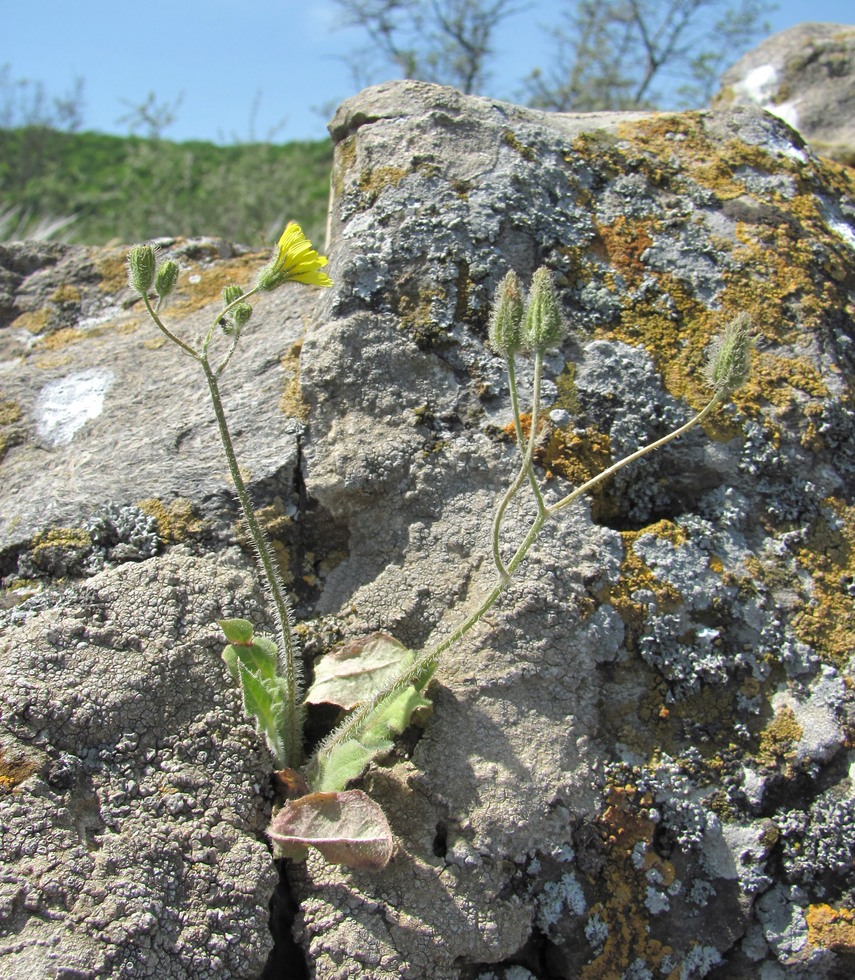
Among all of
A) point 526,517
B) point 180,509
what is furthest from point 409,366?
point 180,509

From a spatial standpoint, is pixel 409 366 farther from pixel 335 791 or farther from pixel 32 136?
pixel 32 136

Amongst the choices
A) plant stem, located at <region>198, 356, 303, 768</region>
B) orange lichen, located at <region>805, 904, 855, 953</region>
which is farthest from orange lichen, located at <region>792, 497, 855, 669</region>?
plant stem, located at <region>198, 356, 303, 768</region>

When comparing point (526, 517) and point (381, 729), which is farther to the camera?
point (526, 517)

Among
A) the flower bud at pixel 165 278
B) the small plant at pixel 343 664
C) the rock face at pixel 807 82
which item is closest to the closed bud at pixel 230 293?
the small plant at pixel 343 664

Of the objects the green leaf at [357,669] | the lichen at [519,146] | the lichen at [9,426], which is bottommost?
the green leaf at [357,669]

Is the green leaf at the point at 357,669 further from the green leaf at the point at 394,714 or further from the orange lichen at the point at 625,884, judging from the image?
the orange lichen at the point at 625,884

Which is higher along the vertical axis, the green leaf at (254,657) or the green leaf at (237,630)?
the green leaf at (237,630)
